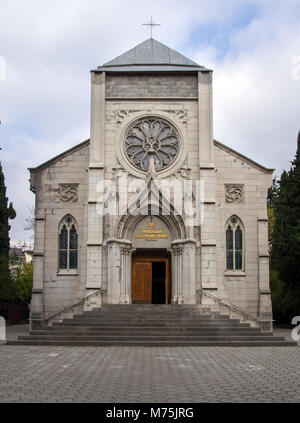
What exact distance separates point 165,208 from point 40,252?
645 cm

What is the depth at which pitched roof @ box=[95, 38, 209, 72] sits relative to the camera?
27344 mm

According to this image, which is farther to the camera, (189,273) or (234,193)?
(234,193)

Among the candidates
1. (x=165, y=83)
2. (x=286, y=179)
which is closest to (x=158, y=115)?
(x=165, y=83)

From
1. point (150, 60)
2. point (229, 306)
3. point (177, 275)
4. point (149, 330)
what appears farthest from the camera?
point (150, 60)

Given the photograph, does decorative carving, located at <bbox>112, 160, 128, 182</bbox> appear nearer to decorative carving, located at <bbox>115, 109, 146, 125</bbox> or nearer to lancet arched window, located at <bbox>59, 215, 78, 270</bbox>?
decorative carving, located at <bbox>115, 109, 146, 125</bbox>

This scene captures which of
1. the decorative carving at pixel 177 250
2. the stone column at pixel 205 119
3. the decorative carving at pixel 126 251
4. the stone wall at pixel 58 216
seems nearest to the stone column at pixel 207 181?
the stone column at pixel 205 119

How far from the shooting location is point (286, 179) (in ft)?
99.3

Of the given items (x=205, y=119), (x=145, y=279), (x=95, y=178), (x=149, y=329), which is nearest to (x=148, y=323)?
(x=149, y=329)

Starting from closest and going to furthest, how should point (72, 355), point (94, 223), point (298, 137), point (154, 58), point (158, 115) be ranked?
point (72, 355)
point (94, 223)
point (158, 115)
point (154, 58)
point (298, 137)

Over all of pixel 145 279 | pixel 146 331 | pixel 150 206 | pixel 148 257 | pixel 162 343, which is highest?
pixel 150 206

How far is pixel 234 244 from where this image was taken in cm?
2638

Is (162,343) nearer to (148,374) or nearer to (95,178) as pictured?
(148,374)

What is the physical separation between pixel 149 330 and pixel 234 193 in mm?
8936

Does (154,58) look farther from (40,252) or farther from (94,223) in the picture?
(40,252)
